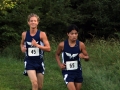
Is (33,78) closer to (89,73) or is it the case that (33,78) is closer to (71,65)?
(71,65)

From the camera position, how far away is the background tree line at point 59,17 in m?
20.6

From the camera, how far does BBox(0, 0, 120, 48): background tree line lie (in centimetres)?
2056

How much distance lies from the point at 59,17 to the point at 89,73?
15230 millimetres

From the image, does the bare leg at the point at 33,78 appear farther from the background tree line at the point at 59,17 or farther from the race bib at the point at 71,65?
the background tree line at the point at 59,17

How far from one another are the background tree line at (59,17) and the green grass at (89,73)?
17.1ft

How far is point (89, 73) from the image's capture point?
934 centimetres

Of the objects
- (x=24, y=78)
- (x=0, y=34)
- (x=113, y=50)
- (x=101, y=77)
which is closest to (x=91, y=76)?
(x=101, y=77)

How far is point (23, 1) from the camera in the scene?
21.8 meters

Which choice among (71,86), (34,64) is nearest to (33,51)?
(34,64)

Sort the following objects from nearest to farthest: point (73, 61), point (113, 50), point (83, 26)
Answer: point (73, 61), point (113, 50), point (83, 26)

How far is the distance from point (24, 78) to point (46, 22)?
13.1m

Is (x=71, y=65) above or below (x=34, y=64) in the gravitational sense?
above

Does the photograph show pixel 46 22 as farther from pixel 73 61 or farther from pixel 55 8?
pixel 73 61

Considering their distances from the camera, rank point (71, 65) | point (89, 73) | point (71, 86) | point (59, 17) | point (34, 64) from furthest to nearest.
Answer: point (59, 17) < point (89, 73) < point (34, 64) < point (71, 65) < point (71, 86)
